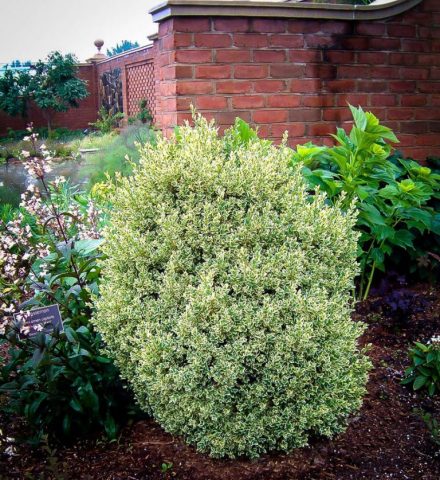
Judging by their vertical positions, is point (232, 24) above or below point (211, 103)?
above

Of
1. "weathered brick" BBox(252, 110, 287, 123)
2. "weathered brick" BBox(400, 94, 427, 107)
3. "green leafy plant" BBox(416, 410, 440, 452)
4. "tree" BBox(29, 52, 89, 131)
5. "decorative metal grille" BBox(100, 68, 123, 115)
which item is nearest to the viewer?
"green leafy plant" BBox(416, 410, 440, 452)

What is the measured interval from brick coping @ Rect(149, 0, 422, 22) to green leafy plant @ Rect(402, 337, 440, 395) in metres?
2.81

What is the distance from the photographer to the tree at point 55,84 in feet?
81.0

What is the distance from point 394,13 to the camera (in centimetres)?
524

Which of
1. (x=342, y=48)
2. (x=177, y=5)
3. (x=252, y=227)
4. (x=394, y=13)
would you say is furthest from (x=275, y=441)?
(x=394, y=13)

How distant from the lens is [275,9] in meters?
4.79

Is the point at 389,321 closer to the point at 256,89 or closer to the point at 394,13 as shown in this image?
the point at 256,89


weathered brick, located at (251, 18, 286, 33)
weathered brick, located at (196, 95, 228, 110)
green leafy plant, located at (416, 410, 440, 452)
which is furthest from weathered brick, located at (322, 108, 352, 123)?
green leafy plant, located at (416, 410, 440, 452)

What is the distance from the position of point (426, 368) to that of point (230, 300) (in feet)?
4.23

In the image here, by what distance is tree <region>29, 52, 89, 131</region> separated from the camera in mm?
24703

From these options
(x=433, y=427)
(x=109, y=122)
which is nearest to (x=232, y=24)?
(x=433, y=427)

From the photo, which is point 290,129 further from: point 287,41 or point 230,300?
point 230,300

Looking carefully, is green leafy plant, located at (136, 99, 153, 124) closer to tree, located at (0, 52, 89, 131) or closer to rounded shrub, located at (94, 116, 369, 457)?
tree, located at (0, 52, 89, 131)

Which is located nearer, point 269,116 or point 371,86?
point 269,116
